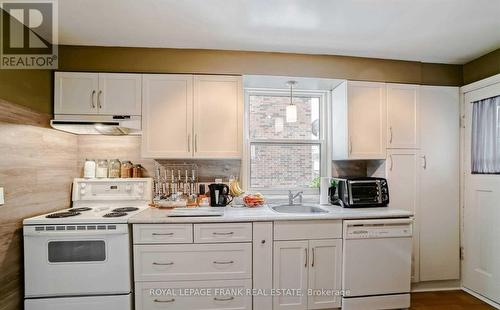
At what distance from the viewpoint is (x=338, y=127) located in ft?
8.62

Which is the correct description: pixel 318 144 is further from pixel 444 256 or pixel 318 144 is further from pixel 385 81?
pixel 444 256

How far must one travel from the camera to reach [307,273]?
2.03 meters

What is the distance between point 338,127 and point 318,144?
337 millimetres

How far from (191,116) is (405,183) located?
227 centimetres

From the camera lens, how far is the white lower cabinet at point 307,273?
201 cm

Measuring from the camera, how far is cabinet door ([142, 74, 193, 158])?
2271 millimetres

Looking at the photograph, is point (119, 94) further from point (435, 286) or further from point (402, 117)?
point (435, 286)

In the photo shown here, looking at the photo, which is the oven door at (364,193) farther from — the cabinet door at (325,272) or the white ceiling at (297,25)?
the white ceiling at (297,25)

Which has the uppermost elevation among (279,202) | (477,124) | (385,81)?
(385,81)

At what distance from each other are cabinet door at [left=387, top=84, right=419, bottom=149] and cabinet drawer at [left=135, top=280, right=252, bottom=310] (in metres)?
2.01

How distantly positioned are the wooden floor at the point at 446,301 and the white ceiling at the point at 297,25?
2.47 meters

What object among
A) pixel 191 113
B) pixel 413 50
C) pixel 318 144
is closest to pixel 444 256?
pixel 318 144

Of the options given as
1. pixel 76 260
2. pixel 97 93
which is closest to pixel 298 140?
pixel 97 93

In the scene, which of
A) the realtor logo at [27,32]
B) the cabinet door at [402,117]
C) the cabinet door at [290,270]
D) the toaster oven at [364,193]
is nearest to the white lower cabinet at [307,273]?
the cabinet door at [290,270]
